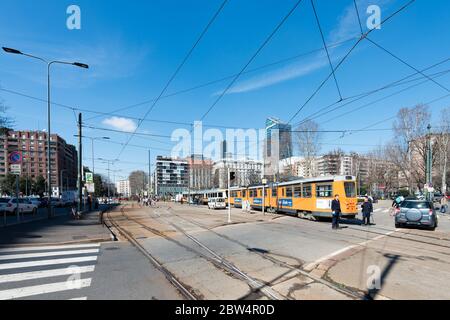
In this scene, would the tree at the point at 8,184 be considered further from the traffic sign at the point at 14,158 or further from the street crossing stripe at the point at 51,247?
the street crossing stripe at the point at 51,247

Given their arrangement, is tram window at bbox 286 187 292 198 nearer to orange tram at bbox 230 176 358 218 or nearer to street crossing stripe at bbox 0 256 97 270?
orange tram at bbox 230 176 358 218

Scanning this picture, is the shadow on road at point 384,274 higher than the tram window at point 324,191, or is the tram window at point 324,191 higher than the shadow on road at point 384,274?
the tram window at point 324,191

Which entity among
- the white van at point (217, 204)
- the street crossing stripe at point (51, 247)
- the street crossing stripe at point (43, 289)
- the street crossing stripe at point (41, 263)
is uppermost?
the street crossing stripe at point (43, 289)

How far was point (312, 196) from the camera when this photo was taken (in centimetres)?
2056

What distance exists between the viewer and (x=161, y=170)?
107 metres

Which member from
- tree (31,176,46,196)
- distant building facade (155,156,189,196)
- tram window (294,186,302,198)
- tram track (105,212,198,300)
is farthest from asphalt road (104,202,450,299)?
tree (31,176,46,196)

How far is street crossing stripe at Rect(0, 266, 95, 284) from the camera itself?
6.55 metres

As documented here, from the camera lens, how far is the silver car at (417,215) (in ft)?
49.9

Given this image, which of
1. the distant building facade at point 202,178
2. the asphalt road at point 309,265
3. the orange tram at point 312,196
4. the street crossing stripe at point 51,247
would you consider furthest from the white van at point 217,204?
the distant building facade at point 202,178

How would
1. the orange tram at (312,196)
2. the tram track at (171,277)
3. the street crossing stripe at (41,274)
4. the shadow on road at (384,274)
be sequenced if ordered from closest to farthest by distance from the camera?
the shadow on road at (384,274)
the tram track at (171,277)
the street crossing stripe at (41,274)
the orange tram at (312,196)

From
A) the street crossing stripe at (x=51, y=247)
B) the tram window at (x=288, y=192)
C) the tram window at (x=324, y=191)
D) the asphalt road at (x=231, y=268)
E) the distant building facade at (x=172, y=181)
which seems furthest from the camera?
the distant building facade at (x=172, y=181)

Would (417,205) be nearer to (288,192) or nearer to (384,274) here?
(288,192)
